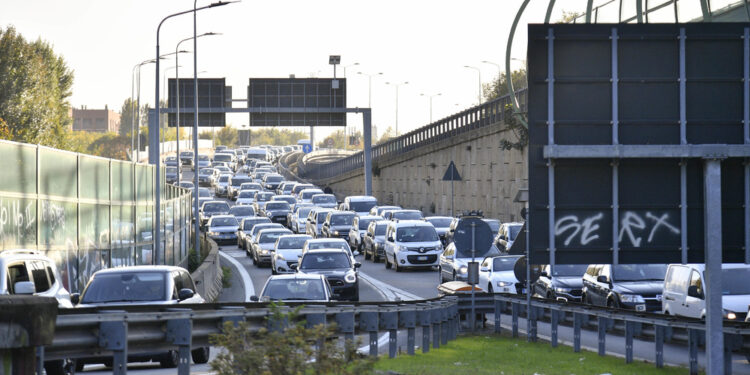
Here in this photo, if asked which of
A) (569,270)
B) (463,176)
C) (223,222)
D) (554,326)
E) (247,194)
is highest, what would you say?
(463,176)

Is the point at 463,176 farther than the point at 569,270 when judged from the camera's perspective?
Yes

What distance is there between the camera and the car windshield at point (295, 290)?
76.0ft

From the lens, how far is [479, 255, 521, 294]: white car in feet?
102

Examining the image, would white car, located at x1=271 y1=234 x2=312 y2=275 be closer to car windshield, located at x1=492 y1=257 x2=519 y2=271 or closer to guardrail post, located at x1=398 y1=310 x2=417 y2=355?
car windshield, located at x1=492 y1=257 x2=519 y2=271

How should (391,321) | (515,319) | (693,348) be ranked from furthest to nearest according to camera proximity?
(515,319), (391,321), (693,348)

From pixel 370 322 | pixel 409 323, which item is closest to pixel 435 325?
pixel 409 323

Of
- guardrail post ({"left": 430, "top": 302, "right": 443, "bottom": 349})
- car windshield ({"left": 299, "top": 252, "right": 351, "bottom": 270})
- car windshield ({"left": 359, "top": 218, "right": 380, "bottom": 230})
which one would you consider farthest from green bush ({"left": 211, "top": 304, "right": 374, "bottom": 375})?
car windshield ({"left": 359, "top": 218, "right": 380, "bottom": 230})

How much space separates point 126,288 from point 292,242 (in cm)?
2241

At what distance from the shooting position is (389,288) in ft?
120

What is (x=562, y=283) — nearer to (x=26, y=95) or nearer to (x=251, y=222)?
(x=251, y=222)

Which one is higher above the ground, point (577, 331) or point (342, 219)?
point (342, 219)

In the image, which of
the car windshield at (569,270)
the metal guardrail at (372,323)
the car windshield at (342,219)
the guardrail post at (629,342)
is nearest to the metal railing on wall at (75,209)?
the metal guardrail at (372,323)

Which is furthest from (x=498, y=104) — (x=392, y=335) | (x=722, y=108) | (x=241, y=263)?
(x=722, y=108)

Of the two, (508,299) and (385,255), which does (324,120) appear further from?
(508,299)
